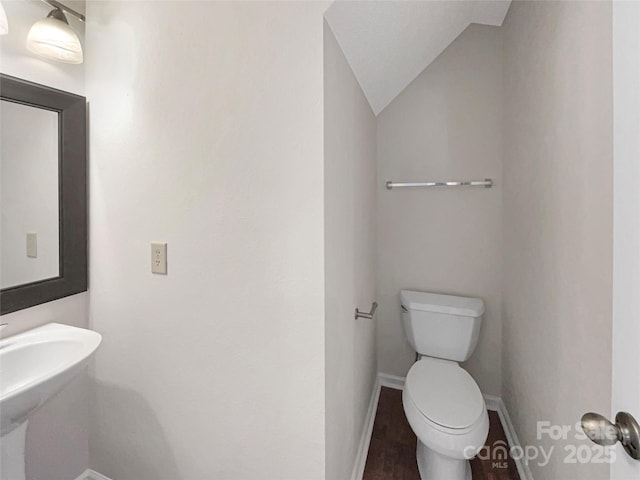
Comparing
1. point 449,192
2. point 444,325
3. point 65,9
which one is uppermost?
point 65,9

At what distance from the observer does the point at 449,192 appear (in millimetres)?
1902

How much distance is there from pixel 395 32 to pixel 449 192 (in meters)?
1.03

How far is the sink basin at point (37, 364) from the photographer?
0.83 meters

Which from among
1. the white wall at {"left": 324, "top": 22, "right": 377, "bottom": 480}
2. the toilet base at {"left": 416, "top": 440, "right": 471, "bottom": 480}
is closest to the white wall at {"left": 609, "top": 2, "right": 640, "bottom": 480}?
the white wall at {"left": 324, "top": 22, "right": 377, "bottom": 480}

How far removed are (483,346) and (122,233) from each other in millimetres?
2134

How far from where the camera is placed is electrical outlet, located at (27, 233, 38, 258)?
118cm

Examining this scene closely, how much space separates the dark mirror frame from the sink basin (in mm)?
148

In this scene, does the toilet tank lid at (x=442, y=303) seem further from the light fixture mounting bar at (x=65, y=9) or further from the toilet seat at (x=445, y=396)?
the light fixture mounting bar at (x=65, y=9)

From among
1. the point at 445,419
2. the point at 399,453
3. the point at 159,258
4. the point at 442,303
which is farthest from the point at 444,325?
the point at 159,258

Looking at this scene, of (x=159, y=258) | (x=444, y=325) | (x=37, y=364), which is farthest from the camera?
(x=444, y=325)

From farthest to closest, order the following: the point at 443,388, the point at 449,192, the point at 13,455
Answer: the point at 449,192 → the point at 443,388 → the point at 13,455

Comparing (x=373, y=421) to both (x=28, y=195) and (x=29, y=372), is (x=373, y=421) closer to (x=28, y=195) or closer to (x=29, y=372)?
(x=29, y=372)

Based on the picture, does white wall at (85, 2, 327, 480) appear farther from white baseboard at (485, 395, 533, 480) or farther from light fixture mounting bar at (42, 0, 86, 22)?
white baseboard at (485, 395, 533, 480)

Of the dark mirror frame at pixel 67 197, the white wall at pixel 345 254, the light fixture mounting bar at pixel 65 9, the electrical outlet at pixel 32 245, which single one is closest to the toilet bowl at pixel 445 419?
the white wall at pixel 345 254
